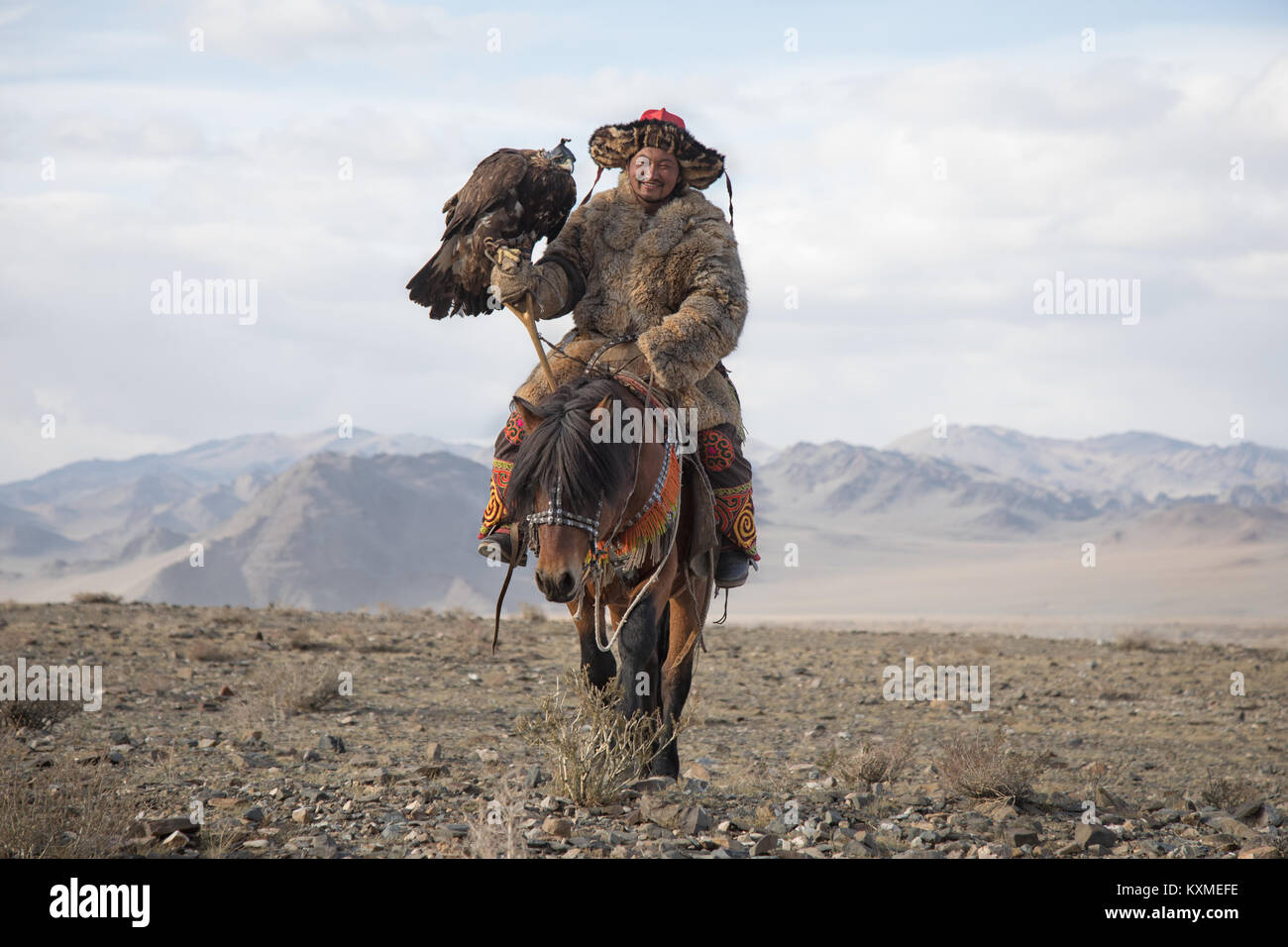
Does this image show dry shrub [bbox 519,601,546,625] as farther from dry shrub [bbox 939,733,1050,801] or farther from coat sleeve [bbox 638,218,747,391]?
coat sleeve [bbox 638,218,747,391]

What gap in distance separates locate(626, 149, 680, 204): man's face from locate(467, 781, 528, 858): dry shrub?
10.6 feet

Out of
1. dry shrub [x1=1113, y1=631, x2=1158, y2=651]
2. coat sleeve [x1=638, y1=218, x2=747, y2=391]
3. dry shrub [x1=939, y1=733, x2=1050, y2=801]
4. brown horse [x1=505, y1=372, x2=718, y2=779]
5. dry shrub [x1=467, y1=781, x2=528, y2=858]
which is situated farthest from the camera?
dry shrub [x1=1113, y1=631, x2=1158, y2=651]

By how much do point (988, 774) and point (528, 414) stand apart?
10.8 ft

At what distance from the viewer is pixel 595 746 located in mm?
5504

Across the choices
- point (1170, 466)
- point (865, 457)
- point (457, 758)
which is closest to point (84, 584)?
point (865, 457)

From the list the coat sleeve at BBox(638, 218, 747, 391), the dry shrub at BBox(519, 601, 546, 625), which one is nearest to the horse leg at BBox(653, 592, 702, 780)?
the coat sleeve at BBox(638, 218, 747, 391)

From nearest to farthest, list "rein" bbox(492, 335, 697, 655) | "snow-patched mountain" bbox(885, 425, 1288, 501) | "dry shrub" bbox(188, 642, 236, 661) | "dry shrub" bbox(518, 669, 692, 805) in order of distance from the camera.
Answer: "rein" bbox(492, 335, 697, 655), "dry shrub" bbox(518, 669, 692, 805), "dry shrub" bbox(188, 642, 236, 661), "snow-patched mountain" bbox(885, 425, 1288, 501)

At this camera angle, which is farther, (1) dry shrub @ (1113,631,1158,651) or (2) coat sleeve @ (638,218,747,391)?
(1) dry shrub @ (1113,631,1158,651)

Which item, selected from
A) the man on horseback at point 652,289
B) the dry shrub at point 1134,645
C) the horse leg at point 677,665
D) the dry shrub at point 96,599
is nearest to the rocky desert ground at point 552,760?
the horse leg at point 677,665

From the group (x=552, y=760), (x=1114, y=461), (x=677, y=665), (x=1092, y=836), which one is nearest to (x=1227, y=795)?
(x=1092, y=836)

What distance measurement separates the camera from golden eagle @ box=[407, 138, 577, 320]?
5707 millimetres
